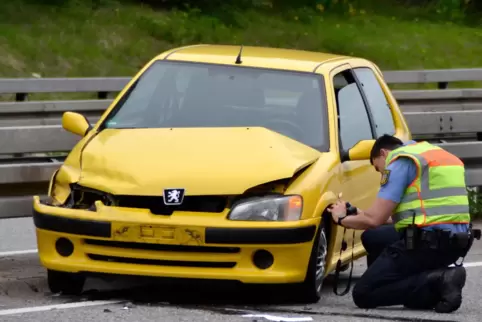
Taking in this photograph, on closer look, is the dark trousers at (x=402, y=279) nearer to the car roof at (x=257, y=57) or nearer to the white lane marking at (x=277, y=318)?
the white lane marking at (x=277, y=318)

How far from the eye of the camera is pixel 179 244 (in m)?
7.32

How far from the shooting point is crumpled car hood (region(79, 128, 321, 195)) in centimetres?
740

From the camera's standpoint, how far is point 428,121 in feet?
39.6

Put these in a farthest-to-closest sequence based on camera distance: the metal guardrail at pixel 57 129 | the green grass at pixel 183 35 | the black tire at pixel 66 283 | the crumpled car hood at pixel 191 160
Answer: the green grass at pixel 183 35 → the metal guardrail at pixel 57 129 → the black tire at pixel 66 283 → the crumpled car hood at pixel 191 160

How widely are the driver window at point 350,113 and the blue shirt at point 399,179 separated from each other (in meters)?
0.82

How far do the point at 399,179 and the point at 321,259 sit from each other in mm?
682

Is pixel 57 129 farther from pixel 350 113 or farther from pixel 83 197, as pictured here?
pixel 350 113

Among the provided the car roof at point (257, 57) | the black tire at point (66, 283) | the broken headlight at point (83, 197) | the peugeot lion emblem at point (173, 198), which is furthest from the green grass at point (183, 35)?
the peugeot lion emblem at point (173, 198)

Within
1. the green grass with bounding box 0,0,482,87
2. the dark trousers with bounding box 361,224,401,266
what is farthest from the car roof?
the green grass with bounding box 0,0,482,87

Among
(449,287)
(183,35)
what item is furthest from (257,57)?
Result: (183,35)

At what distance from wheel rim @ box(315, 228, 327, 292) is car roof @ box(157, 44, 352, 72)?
1.32m

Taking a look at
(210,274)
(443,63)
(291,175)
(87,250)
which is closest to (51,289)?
(87,250)

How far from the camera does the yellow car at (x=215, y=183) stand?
24.1ft

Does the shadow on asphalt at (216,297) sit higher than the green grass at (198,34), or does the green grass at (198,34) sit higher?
the shadow on asphalt at (216,297)
